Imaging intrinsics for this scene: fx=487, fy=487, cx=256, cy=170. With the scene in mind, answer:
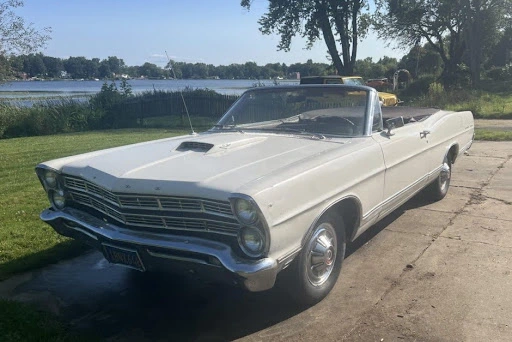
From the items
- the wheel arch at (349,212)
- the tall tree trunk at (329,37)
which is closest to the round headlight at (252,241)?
the wheel arch at (349,212)

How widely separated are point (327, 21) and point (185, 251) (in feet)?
100

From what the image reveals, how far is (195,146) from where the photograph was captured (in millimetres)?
4145

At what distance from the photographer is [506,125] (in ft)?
49.2

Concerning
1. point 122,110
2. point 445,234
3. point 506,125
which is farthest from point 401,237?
point 122,110

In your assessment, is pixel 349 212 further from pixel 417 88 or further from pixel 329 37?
pixel 417 88

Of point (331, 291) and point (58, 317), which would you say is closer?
point (58, 317)

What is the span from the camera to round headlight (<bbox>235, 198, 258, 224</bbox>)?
290cm

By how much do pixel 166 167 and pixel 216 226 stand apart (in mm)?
690

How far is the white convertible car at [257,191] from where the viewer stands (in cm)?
300

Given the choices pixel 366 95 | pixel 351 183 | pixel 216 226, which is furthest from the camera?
pixel 366 95

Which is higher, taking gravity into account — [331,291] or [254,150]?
[254,150]

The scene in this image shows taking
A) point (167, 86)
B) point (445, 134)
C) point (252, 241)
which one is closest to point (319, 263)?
point (252, 241)

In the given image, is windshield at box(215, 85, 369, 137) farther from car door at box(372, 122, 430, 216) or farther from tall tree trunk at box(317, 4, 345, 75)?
tall tree trunk at box(317, 4, 345, 75)

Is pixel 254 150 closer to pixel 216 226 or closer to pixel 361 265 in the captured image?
pixel 216 226
